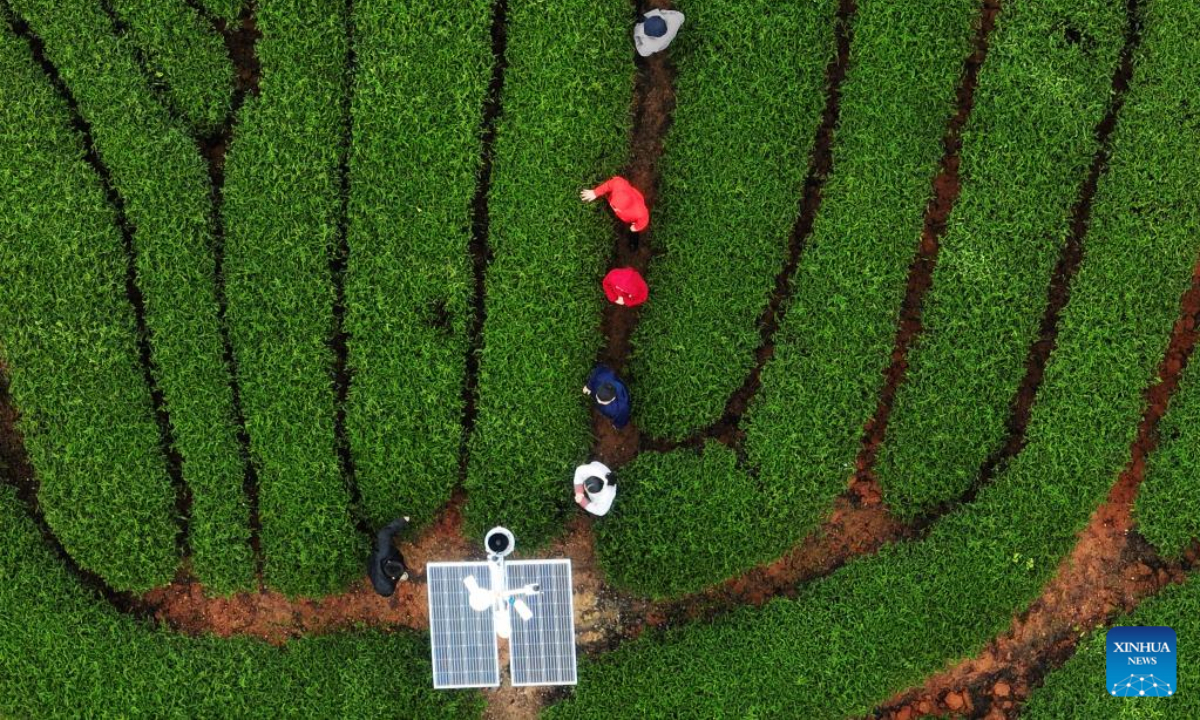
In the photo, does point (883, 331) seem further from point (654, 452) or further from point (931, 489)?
point (654, 452)

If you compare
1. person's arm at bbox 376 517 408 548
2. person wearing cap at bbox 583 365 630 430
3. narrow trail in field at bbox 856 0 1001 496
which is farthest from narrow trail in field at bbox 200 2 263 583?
narrow trail in field at bbox 856 0 1001 496

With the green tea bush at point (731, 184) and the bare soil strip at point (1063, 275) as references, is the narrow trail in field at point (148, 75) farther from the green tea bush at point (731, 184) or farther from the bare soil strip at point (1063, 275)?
the bare soil strip at point (1063, 275)

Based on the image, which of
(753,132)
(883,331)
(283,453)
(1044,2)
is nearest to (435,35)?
(753,132)

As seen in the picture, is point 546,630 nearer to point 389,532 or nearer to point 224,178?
point 389,532

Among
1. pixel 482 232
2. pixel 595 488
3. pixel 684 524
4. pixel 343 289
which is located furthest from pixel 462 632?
pixel 482 232

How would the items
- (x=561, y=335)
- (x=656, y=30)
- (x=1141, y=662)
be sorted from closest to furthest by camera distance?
1. (x=656, y=30)
2. (x=561, y=335)
3. (x=1141, y=662)
